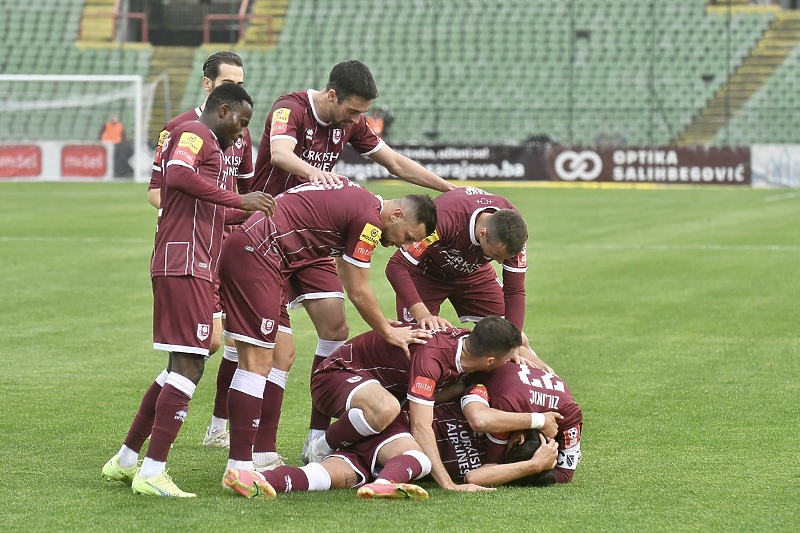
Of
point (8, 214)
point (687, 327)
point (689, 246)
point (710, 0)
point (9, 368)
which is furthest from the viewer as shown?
point (710, 0)

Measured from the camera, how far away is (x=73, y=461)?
6551mm

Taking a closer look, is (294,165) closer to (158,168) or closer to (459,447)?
(158,168)

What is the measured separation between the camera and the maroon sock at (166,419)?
5.92 m

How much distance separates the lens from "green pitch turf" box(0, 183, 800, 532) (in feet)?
17.9

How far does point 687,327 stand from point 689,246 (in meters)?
6.91

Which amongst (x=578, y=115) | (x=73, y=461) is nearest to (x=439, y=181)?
(x=73, y=461)

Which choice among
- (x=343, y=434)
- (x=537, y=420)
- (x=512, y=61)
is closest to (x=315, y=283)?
(x=343, y=434)

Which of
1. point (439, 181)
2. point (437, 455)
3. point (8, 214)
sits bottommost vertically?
point (8, 214)

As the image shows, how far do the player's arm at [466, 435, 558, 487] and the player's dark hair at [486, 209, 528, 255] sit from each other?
117 centimetres

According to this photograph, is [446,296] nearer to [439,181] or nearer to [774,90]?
[439,181]

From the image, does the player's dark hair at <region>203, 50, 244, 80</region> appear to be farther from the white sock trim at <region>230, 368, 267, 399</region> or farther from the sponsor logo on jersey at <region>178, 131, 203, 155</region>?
the white sock trim at <region>230, 368, 267, 399</region>

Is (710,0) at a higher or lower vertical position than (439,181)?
higher

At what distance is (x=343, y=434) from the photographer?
20.9 ft

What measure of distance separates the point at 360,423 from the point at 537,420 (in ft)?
3.03
